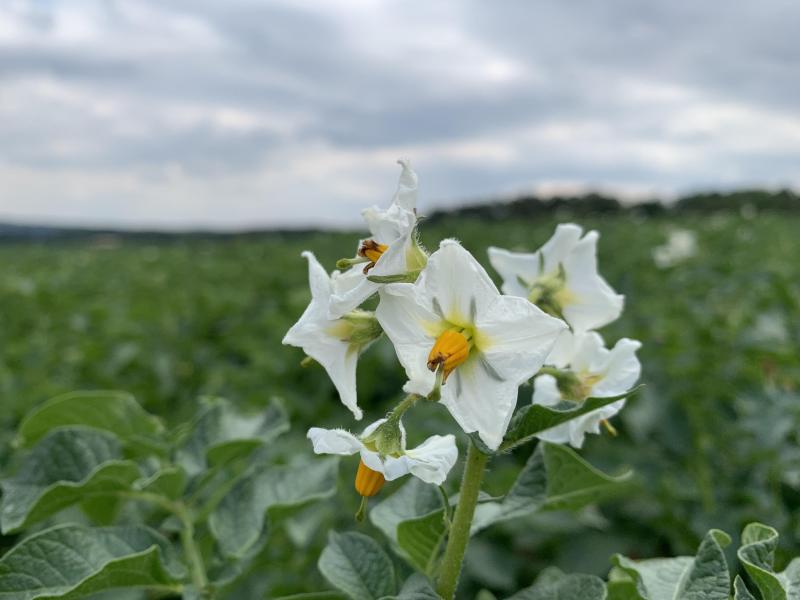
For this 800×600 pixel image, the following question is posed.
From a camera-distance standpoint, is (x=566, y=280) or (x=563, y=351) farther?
(x=566, y=280)

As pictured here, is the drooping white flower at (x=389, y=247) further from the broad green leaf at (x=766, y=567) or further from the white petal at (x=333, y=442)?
the broad green leaf at (x=766, y=567)

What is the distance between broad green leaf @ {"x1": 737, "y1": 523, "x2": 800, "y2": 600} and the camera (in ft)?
2.57

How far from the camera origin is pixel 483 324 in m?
0.96

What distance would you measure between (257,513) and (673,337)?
2.46 m

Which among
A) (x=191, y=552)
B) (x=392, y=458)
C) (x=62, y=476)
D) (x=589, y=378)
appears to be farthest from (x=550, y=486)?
(x=62, y=476)

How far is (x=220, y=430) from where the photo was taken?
136 centimetres

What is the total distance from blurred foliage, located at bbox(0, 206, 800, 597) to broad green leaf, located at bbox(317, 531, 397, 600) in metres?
0.50

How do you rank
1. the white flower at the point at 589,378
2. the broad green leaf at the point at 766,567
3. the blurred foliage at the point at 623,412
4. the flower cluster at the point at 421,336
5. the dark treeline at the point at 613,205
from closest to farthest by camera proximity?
the broad green leaf at the point at 766,567
the flower cluster at the point at 421,336
the white flower at the point at 589,378
the blurred foliage at the point at 623,412
the dark treeline at the point at 613,205

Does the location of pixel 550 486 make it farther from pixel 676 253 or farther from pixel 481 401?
pixel 676 253

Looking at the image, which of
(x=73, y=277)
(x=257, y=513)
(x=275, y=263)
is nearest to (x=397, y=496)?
(x=257, y=513)

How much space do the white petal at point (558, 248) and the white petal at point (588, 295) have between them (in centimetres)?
2

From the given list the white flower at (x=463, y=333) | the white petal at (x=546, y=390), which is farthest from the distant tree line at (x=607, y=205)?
the white flower at (x=463, y=333)

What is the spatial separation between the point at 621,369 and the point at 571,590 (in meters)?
0.36

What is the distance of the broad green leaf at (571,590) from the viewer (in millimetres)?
862
